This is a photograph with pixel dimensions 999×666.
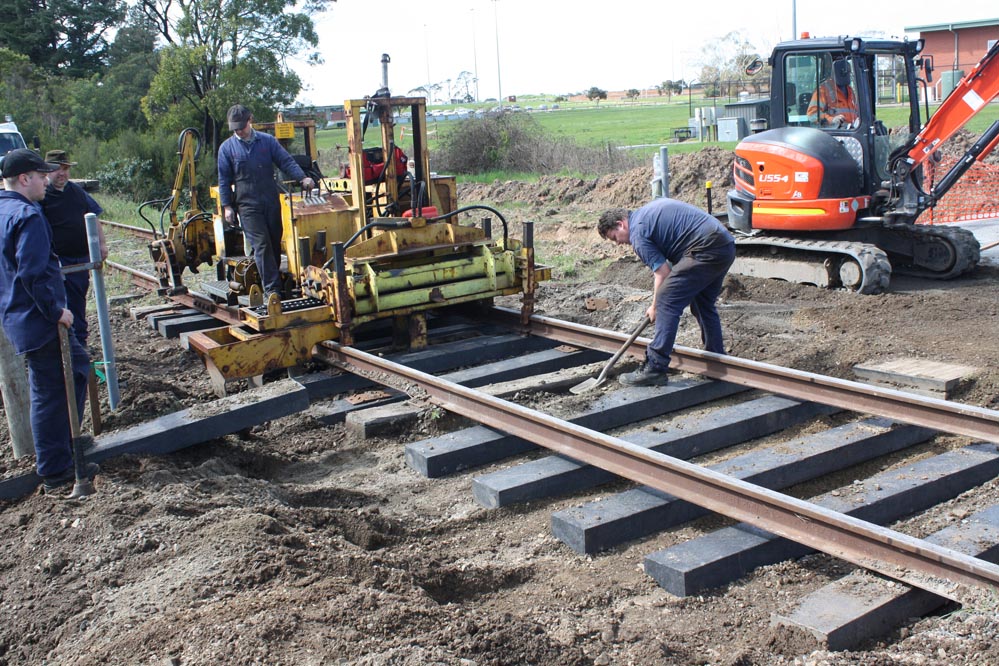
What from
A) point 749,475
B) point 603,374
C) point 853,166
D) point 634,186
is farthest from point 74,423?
point 634,186

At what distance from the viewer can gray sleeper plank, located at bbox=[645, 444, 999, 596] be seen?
4.20m

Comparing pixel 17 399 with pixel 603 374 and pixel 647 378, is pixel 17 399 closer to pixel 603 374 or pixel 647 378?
pixel 603 374

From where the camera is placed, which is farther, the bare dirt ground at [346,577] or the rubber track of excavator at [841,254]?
the rubber track of excavator at [841,254]

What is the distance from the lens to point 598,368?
7207mm

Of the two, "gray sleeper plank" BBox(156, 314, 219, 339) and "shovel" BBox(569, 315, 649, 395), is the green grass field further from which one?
"shovel" BBox(569, 315, 649, 395)

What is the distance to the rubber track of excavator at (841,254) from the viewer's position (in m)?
10.1

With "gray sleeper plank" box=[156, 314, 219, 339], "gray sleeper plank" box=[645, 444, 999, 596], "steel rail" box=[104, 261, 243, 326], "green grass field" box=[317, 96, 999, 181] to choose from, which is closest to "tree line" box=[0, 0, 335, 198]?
"green grass field" box=[317, 96, 999, 181]

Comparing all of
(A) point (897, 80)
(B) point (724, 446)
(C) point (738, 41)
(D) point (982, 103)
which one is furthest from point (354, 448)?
(C) point (738, 41)

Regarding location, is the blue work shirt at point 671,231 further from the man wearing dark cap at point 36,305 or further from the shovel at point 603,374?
the man wearing dark cap at point 36,305

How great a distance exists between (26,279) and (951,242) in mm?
9726

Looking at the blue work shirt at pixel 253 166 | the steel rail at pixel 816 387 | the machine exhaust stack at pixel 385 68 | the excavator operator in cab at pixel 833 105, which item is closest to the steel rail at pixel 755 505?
the steel rail at pixel 816 387

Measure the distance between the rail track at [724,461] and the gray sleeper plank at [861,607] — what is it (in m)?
0.02

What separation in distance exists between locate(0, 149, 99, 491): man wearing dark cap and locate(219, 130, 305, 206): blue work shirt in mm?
2767

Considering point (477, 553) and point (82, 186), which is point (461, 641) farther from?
point (82, 186)
